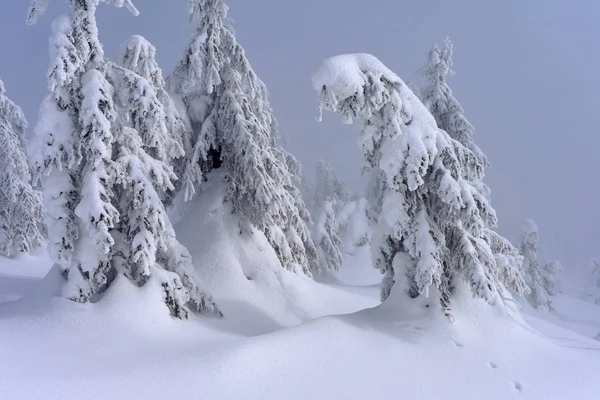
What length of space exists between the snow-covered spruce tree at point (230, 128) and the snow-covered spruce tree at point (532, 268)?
28.7m

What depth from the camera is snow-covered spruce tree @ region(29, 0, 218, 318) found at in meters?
9.11

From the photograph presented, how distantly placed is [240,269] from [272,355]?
6423 millimetres

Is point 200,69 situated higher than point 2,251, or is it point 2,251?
point 200,69

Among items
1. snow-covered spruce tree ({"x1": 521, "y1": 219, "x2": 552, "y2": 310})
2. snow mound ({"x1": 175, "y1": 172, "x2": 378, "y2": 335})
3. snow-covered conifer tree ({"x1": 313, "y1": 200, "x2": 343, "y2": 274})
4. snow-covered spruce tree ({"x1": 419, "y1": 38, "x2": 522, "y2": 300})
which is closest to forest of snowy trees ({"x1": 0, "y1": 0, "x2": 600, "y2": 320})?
snow mound ({"x1": 175, "y1": 172, "x2": 378, "y2": 335})

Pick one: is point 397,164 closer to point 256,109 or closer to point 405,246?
point 405,246

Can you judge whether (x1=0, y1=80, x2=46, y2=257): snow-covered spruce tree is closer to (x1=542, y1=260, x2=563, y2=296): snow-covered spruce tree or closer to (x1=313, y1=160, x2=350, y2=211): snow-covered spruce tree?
(x1=313, y1=160, x2=350, y2=211): snow-covered spruce tree

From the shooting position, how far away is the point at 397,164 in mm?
9891

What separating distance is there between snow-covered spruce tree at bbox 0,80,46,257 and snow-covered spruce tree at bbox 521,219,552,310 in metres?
37.7

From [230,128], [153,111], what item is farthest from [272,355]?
[230,128]

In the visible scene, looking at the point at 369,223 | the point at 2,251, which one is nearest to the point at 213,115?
the point at 2,251

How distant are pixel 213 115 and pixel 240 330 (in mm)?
7600

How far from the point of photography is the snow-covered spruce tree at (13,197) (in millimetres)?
27672

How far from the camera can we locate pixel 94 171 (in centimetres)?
915

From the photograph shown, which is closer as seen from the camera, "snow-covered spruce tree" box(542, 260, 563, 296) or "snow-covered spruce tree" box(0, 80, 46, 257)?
"snow-covered spruce tree" box(0, 80, 46, 257)
